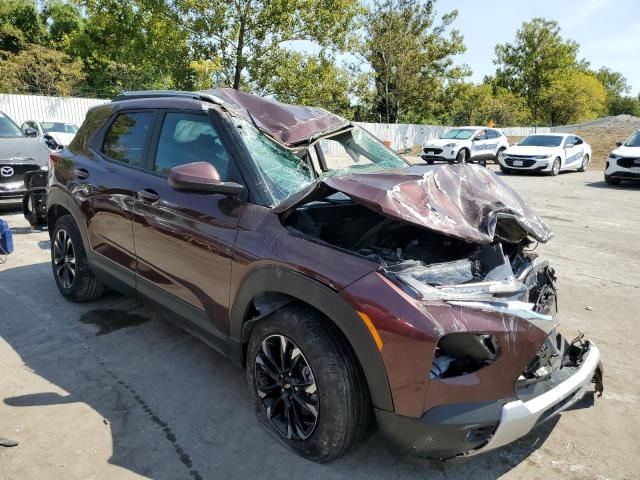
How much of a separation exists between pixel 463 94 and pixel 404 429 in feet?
132

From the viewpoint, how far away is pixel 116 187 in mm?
3756

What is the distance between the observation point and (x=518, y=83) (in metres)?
52.8

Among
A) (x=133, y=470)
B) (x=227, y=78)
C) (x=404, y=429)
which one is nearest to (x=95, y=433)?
(x=133, y=470)

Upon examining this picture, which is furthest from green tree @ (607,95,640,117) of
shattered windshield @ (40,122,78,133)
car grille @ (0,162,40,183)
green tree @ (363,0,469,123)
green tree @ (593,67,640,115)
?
car grille @ (0,162,40,183)

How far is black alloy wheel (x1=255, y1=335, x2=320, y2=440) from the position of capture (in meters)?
2.47

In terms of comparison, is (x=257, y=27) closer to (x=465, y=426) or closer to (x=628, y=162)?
(x=628, y=162)

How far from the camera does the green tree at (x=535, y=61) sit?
49.2m

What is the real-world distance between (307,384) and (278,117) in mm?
1869

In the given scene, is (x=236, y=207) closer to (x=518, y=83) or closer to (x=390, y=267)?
(x=390, y=267)

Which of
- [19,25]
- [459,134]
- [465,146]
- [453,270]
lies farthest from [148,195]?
[19,25]

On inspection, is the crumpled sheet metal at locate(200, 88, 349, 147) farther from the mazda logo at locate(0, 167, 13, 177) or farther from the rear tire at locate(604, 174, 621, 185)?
the rear tire at locate(604, 174, 621, 185)

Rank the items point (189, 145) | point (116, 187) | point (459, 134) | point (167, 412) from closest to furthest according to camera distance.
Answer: point (167, 412) < point (189, 145) < point (116, 187) < point (459, 134)

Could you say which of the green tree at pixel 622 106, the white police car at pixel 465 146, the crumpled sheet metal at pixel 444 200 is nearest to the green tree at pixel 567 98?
the white police car at pixel 465 146

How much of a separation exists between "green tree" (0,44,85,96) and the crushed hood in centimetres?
2759
